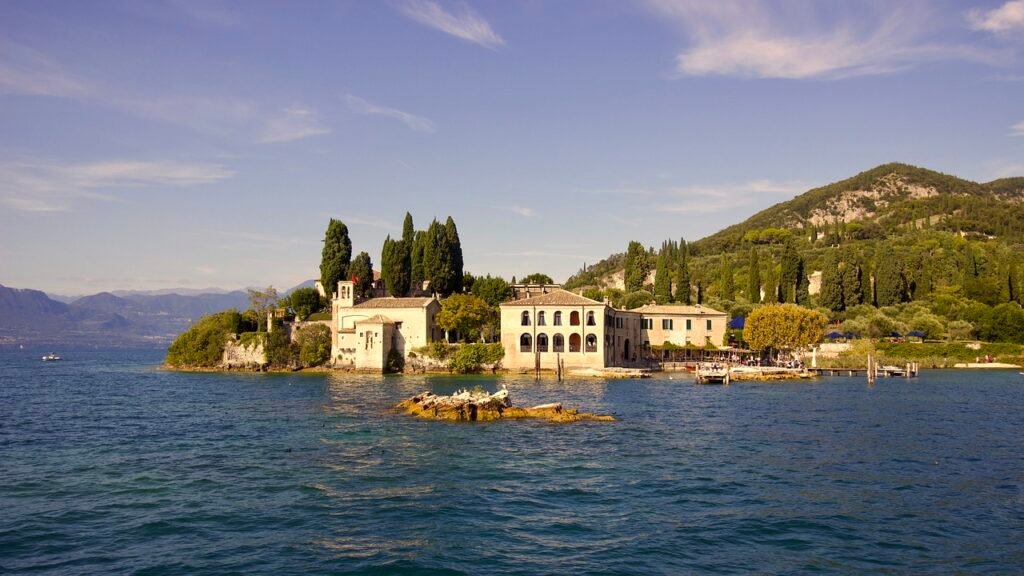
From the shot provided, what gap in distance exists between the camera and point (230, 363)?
6750cm

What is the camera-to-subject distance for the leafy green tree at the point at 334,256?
68500 millimetres

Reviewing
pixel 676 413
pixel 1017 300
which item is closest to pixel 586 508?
pixel 676 413

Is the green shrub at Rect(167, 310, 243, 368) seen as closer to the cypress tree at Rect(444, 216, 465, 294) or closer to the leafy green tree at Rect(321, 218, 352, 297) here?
the leafy green tree at Rect(321, 218, 352, 297)

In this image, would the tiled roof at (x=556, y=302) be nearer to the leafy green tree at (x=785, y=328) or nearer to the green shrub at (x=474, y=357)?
the green shrub at (x=474, y=357)

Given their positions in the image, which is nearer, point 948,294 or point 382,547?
point 382,547

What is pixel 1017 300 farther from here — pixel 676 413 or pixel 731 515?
pixel 731 515

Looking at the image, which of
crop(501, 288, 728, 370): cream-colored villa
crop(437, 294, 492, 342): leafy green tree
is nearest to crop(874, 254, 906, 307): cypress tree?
crop(501, 288, 728, 370): cream-colored villa

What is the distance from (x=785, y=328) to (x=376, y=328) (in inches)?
1347

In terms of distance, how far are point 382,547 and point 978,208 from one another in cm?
15859

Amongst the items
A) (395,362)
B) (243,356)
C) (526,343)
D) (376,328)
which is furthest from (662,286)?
(243,356)

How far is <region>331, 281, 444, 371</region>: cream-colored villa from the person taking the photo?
60.0 meters

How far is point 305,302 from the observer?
68500 millimetres

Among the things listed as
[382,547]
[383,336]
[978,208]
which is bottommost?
[382,547]

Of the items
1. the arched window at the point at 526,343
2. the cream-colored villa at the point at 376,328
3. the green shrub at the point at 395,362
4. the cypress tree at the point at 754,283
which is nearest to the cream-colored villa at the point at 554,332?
the arched window at the point at 526,343
